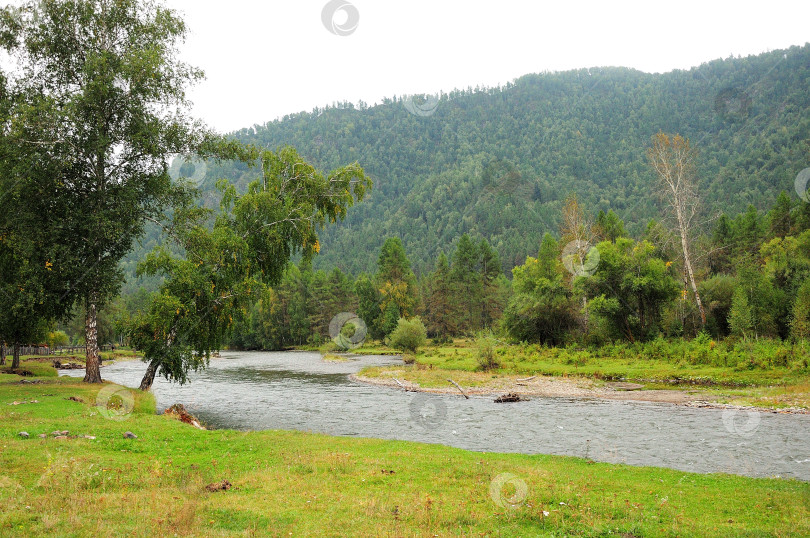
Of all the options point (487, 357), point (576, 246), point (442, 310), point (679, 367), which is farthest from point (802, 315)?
point (442, 310)

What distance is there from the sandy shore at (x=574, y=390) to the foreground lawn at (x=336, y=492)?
773 inches

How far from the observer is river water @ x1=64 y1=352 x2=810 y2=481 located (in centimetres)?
1934

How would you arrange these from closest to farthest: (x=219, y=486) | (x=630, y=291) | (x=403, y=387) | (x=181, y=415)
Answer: (x=219, y=486)
(x=181, y=415)
(x=403, y=387)
(x=630, y=291)

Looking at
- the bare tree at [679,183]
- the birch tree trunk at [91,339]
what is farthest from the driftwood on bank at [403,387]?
the bare tree at [679,183]

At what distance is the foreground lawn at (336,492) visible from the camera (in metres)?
9.84

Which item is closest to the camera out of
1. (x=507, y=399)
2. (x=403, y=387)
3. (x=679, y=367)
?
(x=507, y=399)

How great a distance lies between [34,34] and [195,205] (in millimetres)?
11353

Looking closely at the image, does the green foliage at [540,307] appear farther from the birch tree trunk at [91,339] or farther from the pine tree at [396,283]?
the birch tree trunk at [91,339]

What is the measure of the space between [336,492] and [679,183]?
2024 inches

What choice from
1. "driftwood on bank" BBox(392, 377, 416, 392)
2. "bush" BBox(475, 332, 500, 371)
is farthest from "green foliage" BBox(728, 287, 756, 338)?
"driftwood on bank" BBox(392, 377, 416, 392)

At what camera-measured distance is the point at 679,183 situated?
170ft

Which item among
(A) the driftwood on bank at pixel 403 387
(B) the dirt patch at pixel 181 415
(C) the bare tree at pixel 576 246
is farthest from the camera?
(C) the bare tree at pixel 576 246

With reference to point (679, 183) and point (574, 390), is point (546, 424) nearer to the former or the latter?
point (574, 390)

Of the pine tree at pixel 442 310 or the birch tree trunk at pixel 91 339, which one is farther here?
the pine tree at pixel 442 310
